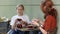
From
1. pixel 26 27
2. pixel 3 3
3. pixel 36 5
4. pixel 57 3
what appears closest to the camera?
pixel 26 27

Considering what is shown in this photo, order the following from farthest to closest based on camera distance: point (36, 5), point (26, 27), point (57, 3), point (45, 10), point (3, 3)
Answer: point (3, 3) < point (36, 5) < point (57, 3) < point (26, 27) < point (45, 10)

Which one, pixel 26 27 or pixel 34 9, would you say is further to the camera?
pixel 34 9

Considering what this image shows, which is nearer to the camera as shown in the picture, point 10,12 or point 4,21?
point 4,21

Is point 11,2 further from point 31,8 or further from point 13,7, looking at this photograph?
point 31,8

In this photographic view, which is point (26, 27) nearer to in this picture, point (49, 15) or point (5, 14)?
point (49, 15)

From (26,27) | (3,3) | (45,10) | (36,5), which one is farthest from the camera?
(3,3)

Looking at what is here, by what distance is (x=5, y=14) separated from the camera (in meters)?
7.21

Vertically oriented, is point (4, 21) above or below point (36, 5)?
below

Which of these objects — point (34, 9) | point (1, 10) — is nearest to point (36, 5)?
point (34, 9)

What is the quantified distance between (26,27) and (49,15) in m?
1.45

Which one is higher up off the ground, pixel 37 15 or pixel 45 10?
pixel 45 10

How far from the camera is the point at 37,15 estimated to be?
6.73m

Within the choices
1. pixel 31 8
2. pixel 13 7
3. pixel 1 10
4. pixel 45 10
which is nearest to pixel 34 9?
pixel 31 8

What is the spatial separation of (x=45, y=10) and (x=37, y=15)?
287 cm
